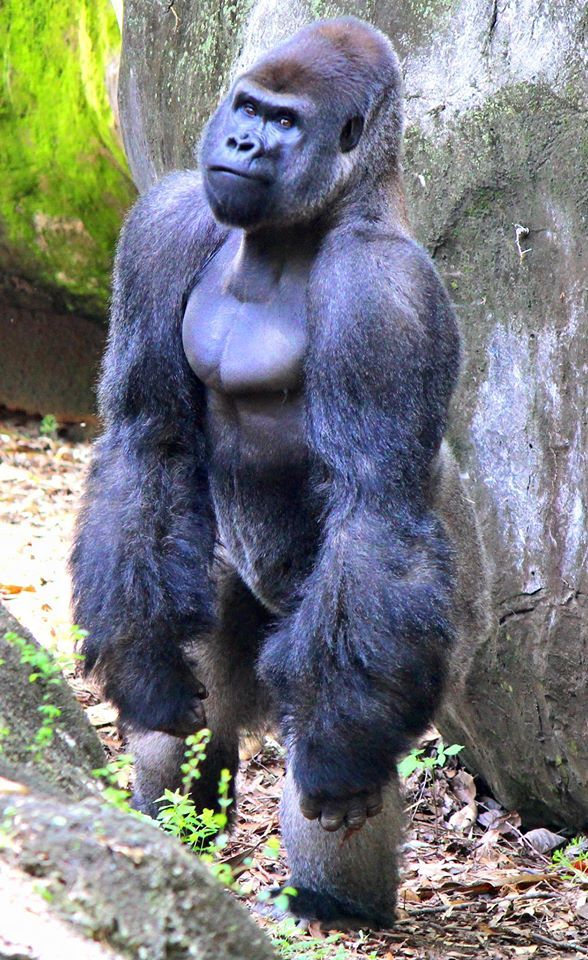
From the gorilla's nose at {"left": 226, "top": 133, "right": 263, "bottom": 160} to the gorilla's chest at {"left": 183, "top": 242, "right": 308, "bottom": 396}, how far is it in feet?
1.12

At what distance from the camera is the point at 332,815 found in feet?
10.8

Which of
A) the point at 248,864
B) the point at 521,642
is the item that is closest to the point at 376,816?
the point at 248,864

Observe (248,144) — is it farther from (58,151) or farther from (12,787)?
(58,151)

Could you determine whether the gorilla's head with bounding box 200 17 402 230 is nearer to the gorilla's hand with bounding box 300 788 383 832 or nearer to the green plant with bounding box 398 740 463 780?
the gorilla's hand with bounding box 300 788 383 832

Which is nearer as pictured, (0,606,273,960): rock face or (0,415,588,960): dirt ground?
(0,606,273,960): rock face

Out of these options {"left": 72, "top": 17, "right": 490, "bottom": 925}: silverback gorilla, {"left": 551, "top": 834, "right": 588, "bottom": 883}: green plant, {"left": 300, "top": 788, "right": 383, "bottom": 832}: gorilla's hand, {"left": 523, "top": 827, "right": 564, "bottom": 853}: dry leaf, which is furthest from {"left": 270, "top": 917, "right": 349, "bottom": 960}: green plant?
{"left": 523, "top": 827, "right": 564, "bottom": 853}: dry leaf

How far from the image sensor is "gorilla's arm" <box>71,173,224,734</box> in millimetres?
3486

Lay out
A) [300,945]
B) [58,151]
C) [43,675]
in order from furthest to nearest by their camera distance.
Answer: [58,151] → [300,945] → [43,675]

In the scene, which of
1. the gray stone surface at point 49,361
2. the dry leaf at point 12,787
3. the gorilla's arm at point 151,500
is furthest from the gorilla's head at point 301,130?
the gray stone surface at point 49,361

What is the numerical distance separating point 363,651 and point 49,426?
5561mm

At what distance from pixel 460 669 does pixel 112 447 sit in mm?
1194

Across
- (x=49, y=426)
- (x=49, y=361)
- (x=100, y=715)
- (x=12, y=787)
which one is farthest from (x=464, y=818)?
(x=49, y=361)

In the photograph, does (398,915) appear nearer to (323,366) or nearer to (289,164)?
(323,366)

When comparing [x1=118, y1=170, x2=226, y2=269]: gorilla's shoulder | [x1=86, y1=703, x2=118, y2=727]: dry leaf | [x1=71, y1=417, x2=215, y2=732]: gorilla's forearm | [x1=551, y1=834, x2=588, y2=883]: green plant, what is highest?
[x1=118, y1=170, x2=226, y2=269]: gorilla's shoulder
